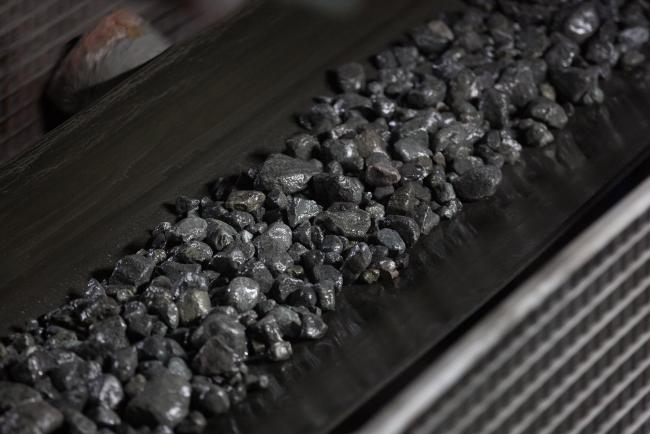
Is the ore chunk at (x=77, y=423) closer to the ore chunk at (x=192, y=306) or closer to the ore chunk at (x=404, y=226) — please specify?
the ore chunk at (x=192, y=306)

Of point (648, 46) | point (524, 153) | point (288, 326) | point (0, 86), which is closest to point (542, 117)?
point (524, 153)

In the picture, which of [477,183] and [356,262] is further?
[477,183]

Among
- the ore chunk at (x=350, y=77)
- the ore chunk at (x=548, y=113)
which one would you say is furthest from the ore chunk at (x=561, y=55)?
the ore chunk at (x=350, y=77)

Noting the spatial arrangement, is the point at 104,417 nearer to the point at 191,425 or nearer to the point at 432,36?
the point at 191,425

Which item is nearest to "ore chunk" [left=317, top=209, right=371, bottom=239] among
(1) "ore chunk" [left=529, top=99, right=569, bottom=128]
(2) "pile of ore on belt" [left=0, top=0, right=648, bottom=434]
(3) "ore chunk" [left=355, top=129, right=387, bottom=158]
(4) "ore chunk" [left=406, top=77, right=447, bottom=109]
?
(2) "pile of ore on belt" [left=0, top=0, right=648, bottom=434]

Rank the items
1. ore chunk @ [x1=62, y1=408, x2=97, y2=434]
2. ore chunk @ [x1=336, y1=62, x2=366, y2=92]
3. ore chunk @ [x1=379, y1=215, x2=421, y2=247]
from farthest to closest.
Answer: ore chunk @ [x1=336, y1=62, x2=366, y2=92] → ore chunk @ [x1=379, y1=215, x2=421, y2=247] → ore chunk @ [x1=62, y1=408, x2=97, y2=434]

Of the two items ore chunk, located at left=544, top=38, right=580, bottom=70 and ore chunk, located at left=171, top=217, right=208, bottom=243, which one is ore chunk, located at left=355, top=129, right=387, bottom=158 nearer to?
ore chunk, located at left=171, top=217, right=208, bottom=243

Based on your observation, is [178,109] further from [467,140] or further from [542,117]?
[542,117]

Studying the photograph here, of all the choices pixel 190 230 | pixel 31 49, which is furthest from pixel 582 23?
pixel 31 49
